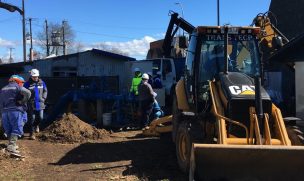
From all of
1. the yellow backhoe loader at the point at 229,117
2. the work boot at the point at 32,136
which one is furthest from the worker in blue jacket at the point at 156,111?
the yellow backhoe loader at the point at 229,117

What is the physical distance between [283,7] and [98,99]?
13378mm

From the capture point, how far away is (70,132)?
12.3m

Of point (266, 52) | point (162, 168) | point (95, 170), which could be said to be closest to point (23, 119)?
point (95, 170)

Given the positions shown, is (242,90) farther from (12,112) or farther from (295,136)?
(12,112)

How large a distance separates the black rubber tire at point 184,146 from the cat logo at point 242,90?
1.04m

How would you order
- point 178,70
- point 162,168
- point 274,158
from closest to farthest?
1. point 274,158
2. point 162,168
3. point 178,70

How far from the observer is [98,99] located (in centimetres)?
1566

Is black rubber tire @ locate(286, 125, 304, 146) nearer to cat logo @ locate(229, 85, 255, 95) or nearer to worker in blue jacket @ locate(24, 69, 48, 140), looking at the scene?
cat logo @ locate(229, 85, 255, 95)

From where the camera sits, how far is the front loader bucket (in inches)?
258

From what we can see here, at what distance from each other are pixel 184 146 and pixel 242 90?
148 centimetres

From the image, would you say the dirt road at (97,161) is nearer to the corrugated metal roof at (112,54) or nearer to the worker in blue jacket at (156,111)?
the worker in blue jacket at (156,111)

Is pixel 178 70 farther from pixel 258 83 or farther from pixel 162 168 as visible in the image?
pixel 258 83

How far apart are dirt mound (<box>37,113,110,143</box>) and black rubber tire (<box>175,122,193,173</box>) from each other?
4.30 m

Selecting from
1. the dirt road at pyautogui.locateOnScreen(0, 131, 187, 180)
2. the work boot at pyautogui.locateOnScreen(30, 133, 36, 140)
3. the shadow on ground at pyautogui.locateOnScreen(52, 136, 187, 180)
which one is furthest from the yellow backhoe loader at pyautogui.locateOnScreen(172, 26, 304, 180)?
the work boot at pyautogui.locateOnScreen(30, 133, 36, 140)
